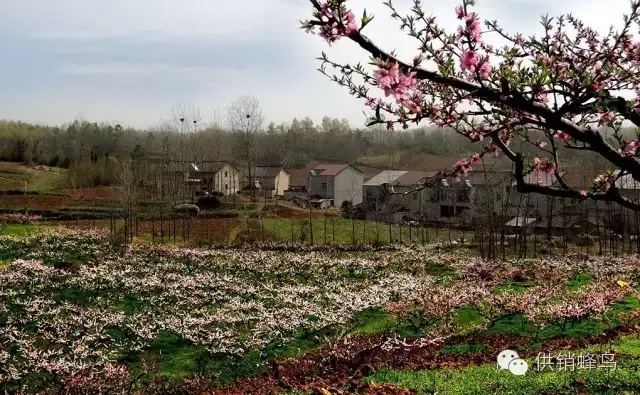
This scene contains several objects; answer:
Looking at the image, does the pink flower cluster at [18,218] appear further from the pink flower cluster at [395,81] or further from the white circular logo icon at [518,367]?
the pink flower cluster at [395,81]

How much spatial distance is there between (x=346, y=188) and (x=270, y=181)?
47.0 ft

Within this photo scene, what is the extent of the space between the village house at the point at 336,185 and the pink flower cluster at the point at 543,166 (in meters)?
67.9

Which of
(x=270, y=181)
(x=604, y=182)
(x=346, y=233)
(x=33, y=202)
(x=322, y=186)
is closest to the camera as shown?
(x=604, y=182)

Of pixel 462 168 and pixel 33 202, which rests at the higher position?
pixel 462 168

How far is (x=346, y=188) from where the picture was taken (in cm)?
7694

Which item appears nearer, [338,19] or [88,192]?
[338,19]

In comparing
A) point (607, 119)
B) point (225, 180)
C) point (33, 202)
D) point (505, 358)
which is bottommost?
point (505, 358)

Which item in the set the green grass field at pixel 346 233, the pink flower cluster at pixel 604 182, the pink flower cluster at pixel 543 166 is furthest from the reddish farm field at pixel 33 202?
the pink flower cluster at pixel 604 182

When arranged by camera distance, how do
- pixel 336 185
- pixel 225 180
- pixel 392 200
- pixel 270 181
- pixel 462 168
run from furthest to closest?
pixel 270 181, pixel 225 180, pixel 336 185, pixel 392 200, pixel 462 168

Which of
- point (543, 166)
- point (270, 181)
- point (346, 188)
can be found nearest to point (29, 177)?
point (270, 181)

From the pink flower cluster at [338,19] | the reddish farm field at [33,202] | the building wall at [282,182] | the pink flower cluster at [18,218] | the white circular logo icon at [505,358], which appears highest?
the building wall at [282,182]

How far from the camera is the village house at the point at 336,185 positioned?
75750 millimetres

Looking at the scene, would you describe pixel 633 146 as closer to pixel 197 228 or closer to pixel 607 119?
pixel 607 119

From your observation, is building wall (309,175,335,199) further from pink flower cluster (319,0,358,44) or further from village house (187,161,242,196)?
pink flower cluster (319,0,358,44)
